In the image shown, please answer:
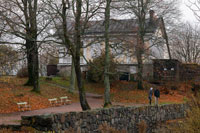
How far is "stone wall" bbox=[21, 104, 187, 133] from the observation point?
888cm

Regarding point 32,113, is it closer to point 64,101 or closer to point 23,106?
point 23,106

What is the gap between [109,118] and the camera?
11.9 m

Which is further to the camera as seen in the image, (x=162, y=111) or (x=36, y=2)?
(x=36, y=2)

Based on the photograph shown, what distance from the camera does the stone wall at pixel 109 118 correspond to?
888 centimetres

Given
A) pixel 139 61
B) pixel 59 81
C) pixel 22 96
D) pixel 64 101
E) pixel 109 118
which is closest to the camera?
pixel 109 118

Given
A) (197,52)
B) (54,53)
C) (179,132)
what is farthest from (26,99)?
(197,52)

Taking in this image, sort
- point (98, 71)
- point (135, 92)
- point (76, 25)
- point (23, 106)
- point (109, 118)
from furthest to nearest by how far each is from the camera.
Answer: point (98, 71) < point (135, 92) < point (23, 106) < point (76, 25) < point (109, 118)

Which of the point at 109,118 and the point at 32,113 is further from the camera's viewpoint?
the point at 32,113

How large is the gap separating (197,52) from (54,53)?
121 feet

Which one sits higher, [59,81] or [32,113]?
[59,81]

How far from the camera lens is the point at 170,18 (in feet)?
103

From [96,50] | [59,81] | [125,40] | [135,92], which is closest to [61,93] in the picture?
[59,81]

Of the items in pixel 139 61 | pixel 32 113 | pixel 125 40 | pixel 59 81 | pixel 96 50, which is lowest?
pixel 32 113

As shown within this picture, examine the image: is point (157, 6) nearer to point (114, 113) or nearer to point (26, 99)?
point (26, 99)
